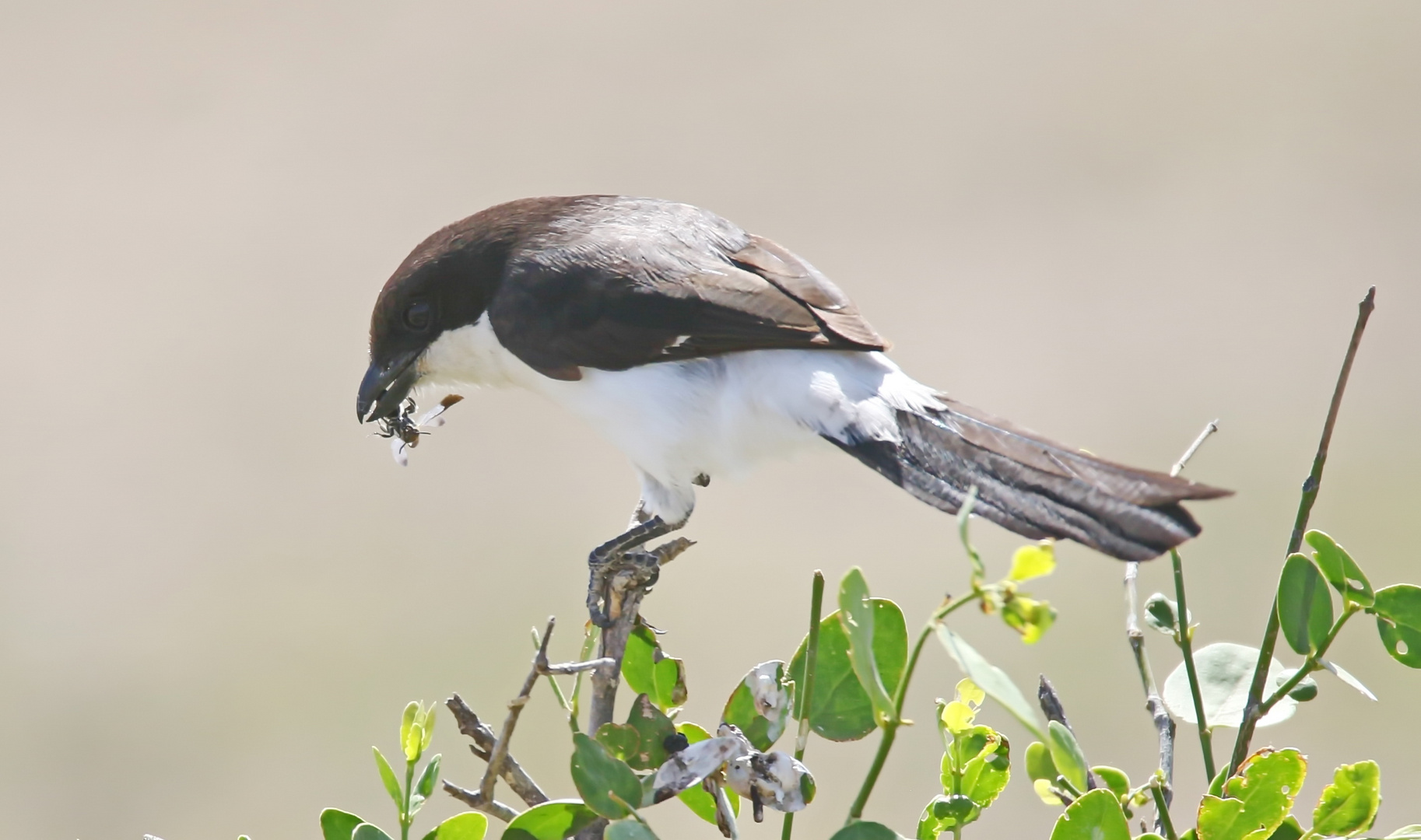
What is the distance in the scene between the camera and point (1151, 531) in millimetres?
1575

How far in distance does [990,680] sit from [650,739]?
1.83 ft

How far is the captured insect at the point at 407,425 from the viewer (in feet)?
10.5

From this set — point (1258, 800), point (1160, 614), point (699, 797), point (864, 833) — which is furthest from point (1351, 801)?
point (699, 797)

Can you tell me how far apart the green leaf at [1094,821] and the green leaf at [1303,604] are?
27cm

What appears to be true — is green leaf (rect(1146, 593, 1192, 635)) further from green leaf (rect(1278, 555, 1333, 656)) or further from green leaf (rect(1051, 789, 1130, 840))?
green leaf (rect(1051, 789, 1130, 840))

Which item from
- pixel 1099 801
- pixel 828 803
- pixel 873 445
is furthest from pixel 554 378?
pixel 828 803

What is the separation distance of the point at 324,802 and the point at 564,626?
56.2 inches

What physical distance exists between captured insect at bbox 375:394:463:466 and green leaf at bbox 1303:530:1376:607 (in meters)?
2.26

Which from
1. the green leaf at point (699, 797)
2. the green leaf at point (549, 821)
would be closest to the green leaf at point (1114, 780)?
the green leaf at point (699, 797)

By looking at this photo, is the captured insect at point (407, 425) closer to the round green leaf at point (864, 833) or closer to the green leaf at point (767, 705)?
the green leaf at point (767, 705)

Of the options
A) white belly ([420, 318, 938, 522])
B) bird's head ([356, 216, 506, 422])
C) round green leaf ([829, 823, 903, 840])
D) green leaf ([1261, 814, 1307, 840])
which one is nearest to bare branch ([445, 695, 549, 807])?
round green leaf ([829, 823, 903, 840])

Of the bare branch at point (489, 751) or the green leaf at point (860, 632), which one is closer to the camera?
the green leaf at point (860, 632)

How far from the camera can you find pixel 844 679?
135 centimetres

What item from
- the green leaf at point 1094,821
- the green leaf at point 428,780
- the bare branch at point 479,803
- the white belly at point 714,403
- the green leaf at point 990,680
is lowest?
the green leaf at point 1094,821
